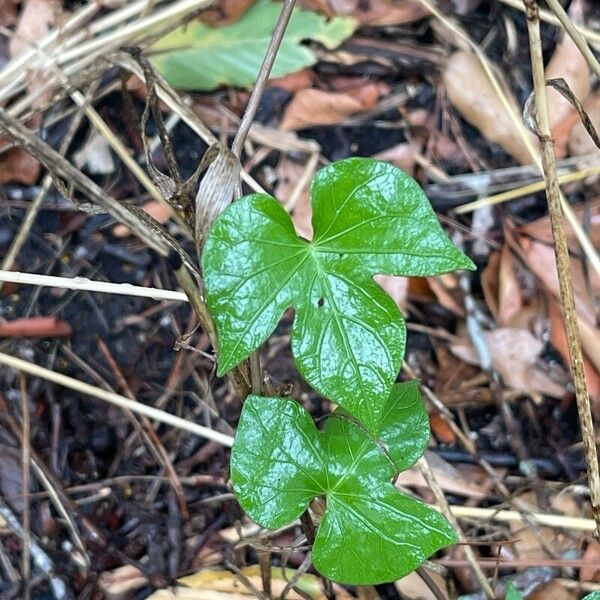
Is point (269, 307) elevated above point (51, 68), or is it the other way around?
point (51, 68)

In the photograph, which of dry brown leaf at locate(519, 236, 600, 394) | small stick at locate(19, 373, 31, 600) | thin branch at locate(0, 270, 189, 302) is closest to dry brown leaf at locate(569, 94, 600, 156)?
dry brown leaf at locate(519, 236, 600, 394)

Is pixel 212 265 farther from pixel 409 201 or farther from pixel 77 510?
pixel 77 510

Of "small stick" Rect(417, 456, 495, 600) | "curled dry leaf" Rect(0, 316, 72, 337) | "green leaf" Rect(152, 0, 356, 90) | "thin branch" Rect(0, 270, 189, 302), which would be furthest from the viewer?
"green leaf" Rect(152, 0, 356, 90)

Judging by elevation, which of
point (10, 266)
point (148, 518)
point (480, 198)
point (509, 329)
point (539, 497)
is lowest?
point (539, 497)

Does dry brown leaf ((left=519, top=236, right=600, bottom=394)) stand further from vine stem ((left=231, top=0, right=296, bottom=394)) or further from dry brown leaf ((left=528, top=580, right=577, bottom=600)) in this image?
vine stem ((left=231, top=0, right=296, bottom=394))

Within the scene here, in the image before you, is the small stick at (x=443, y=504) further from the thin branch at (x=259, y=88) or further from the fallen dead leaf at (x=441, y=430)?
the thin branch at (x=259, y=88)

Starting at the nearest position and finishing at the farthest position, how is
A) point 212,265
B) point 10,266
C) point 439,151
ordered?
point 212,265, point 10,266, point 439,151

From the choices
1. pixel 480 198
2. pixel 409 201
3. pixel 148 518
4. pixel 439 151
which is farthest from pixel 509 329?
pixel 148 518

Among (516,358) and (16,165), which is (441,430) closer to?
(516,358)
